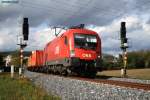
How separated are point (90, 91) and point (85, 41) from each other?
13.4m

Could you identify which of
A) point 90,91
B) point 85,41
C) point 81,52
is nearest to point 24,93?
point 81,52

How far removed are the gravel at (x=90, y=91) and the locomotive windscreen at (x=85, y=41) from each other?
555cm

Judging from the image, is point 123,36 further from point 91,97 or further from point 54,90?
point 91,97

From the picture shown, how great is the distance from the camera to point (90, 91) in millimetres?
14195

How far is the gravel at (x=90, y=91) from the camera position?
1098 centimetres

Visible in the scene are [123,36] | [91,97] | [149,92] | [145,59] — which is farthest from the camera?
[145,59]

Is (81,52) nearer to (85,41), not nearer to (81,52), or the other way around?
(81,52)

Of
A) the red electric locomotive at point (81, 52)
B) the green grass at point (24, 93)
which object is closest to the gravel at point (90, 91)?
the green grass at point (24, 93)

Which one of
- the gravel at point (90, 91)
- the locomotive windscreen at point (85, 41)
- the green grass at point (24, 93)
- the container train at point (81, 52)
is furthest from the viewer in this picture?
the locomotive windscreen at point (85, 41)

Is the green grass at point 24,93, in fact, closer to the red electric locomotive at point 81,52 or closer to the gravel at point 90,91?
the gravel at point 90,91

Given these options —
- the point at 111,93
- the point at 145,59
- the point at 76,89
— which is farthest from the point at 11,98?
the point at 145,59

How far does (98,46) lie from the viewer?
1080 inches

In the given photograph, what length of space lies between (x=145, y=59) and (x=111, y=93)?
7278cm

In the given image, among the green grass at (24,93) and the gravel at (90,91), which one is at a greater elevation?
the gravel at (90,91)
